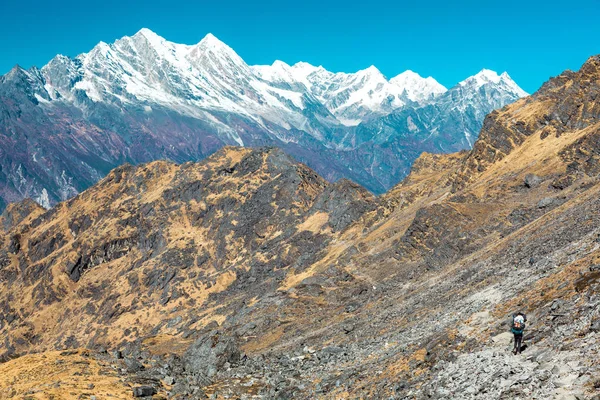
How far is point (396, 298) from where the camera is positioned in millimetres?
75250

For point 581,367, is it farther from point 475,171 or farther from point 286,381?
point 475,171

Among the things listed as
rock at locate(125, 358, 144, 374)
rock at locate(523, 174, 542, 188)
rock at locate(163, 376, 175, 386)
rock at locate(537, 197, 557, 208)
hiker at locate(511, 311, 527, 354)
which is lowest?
hiker at locate(511, 311, 527, 354)

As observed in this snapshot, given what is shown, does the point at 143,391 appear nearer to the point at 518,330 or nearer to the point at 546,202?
the point at 518,330

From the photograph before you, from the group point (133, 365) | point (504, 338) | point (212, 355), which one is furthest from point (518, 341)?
point (212, 355)

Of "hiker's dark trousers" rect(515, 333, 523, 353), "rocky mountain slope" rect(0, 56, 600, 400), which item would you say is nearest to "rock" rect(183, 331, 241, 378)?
"rocky mountain slope" rect(0, 56, 600, 400)

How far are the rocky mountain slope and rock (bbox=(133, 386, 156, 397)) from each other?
0.39 ft

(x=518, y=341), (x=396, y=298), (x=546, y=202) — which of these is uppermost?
(x=546, y=202)

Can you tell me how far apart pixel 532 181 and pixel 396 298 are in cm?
4393

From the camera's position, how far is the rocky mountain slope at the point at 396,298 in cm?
3247

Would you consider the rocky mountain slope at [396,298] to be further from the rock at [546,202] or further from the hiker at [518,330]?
the hiker at [518,330]

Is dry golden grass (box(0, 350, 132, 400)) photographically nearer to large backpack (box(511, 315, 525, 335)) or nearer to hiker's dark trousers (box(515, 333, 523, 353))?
hiker's dark trousers (box(515, 333, 523, 353))

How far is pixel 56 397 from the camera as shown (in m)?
35.6

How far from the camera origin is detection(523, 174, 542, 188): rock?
103 meters

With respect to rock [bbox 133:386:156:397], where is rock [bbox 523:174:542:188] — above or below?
above
